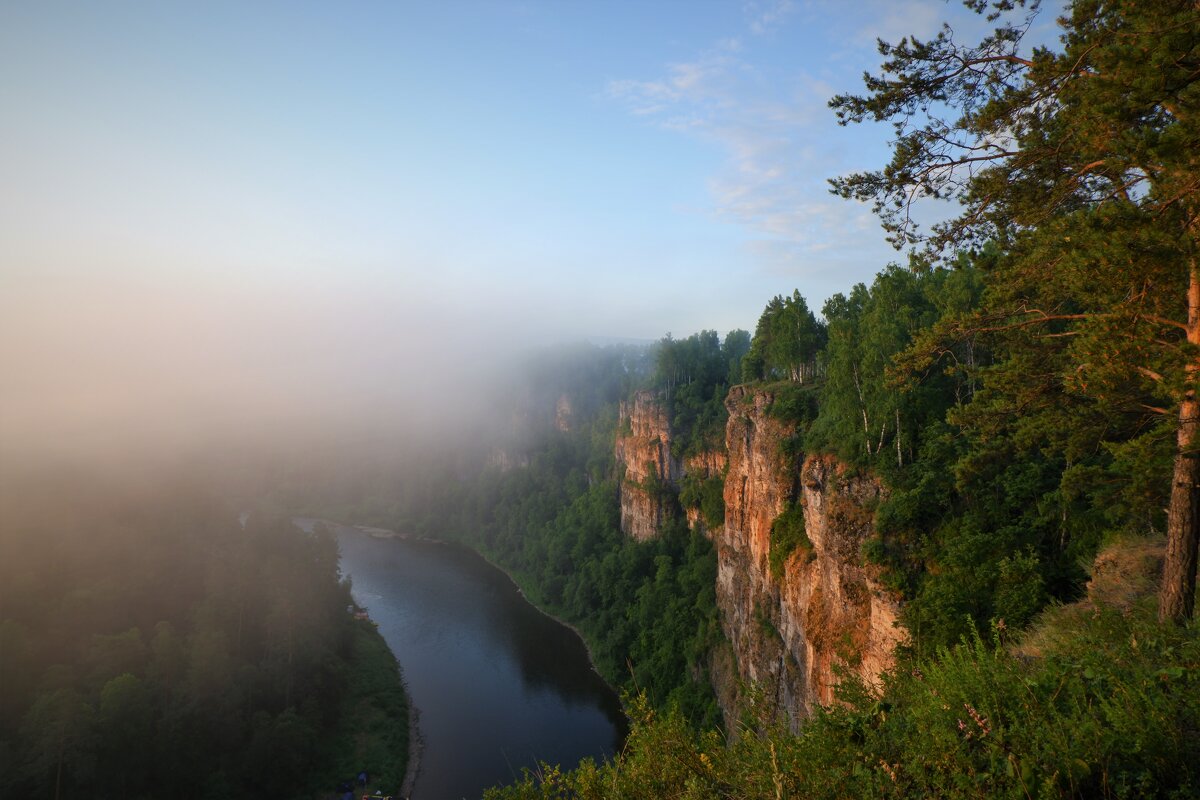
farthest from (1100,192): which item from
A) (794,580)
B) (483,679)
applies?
(483,679)

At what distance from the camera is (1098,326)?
7.78 meters

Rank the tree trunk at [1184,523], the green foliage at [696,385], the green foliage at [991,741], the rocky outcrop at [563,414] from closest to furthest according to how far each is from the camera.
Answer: the green foliage at [991,741] < the tree trunk at [1184,523] < the green foliage at [696,385] < the rocky outcrop at [563,414]

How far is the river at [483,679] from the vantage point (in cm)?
3778

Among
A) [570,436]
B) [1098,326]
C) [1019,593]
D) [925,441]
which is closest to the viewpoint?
[1098,326]

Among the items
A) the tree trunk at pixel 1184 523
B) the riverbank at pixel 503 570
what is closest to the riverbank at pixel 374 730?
the riverbank at pixel 503 570

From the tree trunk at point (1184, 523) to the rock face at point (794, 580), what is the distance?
232 inches

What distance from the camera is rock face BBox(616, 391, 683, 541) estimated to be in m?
59.4

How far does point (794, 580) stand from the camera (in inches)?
987

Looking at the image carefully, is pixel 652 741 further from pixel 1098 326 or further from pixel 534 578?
pixel 534 578

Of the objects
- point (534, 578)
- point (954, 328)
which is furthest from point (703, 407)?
point (954, 328)

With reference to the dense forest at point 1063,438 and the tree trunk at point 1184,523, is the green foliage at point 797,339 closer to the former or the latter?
the dense forest at point 1063,438

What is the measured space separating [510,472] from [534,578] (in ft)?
119

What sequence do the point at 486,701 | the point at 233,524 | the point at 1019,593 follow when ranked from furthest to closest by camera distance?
the point at 233,524, the point at 486,701, the point at 1019,593

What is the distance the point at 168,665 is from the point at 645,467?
43.2 m
